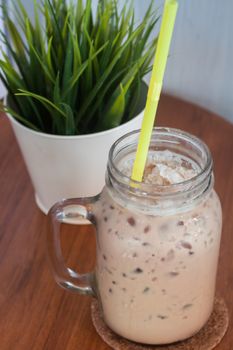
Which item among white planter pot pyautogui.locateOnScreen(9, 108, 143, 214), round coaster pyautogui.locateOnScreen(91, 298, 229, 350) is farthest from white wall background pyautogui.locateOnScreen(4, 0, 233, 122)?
round coaster pyautogui.locateOnScreen(91, 298, 229, 350)

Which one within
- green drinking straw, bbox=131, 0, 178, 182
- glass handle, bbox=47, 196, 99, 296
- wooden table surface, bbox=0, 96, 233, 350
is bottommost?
wooden table surface, bbox=0, 96, 233, 350

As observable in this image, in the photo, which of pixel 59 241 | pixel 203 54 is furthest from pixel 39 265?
pixel 203 54

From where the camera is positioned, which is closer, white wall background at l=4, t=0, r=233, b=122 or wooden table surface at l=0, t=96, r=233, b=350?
wooden table surface at l=0, t=96, r=233, b=350

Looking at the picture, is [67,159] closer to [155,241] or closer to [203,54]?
[155,241]

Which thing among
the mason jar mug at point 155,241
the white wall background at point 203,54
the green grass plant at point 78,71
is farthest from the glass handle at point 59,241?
the white wall background at point 203,54

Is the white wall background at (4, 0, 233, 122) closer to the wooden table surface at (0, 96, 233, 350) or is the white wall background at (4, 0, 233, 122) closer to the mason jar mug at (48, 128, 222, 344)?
the wooden table surface at (0, 96, 233, 350)

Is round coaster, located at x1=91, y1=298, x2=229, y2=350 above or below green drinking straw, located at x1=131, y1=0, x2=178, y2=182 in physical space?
below

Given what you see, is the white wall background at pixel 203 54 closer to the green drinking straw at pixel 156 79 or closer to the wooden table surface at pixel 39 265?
the wooden table surface at pixel 39 265

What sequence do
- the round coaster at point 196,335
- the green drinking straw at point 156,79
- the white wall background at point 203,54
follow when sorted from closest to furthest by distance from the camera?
the green drinking straw at point 156,79, the round coaster at point 196,335, the white wall background at point 203,54
